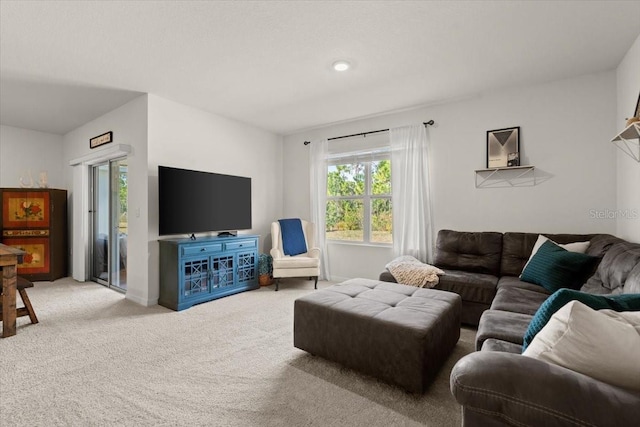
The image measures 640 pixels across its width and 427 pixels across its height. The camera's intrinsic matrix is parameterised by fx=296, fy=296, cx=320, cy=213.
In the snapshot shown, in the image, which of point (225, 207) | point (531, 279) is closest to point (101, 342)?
point (225, 207)

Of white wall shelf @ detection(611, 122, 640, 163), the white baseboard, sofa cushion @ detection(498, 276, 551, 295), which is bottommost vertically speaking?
the white baseboard

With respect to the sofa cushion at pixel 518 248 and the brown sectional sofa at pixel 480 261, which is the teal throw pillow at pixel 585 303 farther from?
the sofa cushion at pixel 518 248

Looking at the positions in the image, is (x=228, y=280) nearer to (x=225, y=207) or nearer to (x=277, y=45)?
(x=225, y=207)

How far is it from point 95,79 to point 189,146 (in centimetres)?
113

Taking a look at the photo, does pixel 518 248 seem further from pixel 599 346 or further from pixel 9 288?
pixel 9 288

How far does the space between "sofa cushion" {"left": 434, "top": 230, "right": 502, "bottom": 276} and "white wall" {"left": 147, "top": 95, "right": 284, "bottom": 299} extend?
2454 mm

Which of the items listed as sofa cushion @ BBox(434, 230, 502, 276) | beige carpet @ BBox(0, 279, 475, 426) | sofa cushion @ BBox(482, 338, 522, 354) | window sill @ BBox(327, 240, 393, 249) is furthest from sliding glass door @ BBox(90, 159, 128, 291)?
sofa cushion @ BBox(482, 338, 522, 354)

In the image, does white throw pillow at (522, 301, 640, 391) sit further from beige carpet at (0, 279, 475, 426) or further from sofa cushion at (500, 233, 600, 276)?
sofa cushion at (500, 233, 600, 276)

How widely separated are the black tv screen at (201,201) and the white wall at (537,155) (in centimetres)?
245

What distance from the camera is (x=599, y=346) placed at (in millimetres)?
859

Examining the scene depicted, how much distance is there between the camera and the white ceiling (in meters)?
2.02

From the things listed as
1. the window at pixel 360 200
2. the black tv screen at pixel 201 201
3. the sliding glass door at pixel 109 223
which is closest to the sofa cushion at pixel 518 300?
the window at pixel 360 200

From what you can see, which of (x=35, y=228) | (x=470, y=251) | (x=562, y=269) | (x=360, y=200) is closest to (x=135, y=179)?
(x=35, y=228)

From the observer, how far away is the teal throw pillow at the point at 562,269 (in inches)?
91.4
